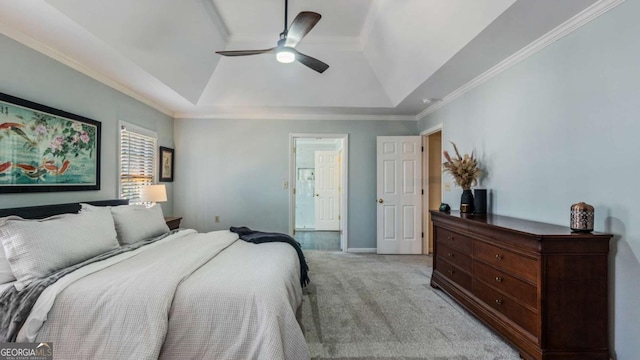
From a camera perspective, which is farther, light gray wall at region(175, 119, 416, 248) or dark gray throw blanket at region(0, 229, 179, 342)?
light gray wall at region(175, 119, 416, 248)

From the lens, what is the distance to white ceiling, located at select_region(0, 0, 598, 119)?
2.13 meters

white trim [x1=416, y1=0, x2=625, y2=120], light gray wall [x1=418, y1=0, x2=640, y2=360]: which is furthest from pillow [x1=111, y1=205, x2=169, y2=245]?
white trim [x1=416, y1=0, x2=625, y2=120]

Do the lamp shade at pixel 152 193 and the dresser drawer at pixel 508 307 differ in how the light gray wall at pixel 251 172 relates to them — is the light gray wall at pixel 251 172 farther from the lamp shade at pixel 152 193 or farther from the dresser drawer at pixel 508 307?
the dresser drawer at pixel 508 307

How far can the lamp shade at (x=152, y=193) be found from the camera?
11.6ft

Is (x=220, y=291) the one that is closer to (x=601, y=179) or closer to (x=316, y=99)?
(x=601, y=179)

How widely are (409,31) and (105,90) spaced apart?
3391 mm

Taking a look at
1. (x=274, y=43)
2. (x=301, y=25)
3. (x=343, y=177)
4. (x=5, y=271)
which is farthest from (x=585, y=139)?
(x=5, y=271)

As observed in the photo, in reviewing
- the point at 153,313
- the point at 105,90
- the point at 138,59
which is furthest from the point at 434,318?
the point at 105,90

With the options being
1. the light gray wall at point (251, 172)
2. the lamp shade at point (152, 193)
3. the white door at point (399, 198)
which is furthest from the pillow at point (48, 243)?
the white door at point (399, 198)

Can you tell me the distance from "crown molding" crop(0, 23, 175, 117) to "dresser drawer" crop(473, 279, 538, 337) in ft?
14.1

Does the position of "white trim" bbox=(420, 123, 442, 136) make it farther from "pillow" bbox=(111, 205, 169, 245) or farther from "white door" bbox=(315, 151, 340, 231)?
"pillow" bbox=(111, 205, 169, 245)

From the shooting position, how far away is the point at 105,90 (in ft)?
10.5

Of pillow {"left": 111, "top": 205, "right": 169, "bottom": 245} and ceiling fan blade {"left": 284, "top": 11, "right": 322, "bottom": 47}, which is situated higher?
ceiling fan blade {"left": 284, "top": 11, "right": 322, "bottom": 47}

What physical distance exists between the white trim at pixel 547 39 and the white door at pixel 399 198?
4.65 feet
